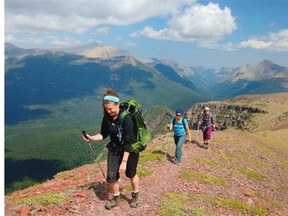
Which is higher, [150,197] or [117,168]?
[117,168]

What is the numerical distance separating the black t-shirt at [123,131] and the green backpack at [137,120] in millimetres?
169

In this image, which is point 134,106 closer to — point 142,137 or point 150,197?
point 142,137

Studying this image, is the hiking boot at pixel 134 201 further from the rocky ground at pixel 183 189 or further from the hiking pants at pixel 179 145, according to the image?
the hiking pants at pixel 179 145

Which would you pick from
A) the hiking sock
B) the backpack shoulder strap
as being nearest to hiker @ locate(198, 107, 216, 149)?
the hiking sock

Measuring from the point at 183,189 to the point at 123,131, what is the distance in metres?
7.54

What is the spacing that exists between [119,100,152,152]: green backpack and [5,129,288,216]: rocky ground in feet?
9.78

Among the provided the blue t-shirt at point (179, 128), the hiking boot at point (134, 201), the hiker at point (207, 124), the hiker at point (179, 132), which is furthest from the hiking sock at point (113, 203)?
the hiker at point (207, 124)

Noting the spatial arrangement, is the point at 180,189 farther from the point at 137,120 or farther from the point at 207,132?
the point at 207,132

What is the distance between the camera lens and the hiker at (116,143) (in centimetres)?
1291

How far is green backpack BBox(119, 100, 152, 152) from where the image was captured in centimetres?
1318

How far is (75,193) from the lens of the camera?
15.5m

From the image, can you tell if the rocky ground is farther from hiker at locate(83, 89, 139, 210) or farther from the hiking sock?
hiker at locate(83, 89, 139, 210)

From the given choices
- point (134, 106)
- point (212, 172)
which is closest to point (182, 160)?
point (212, 172)
